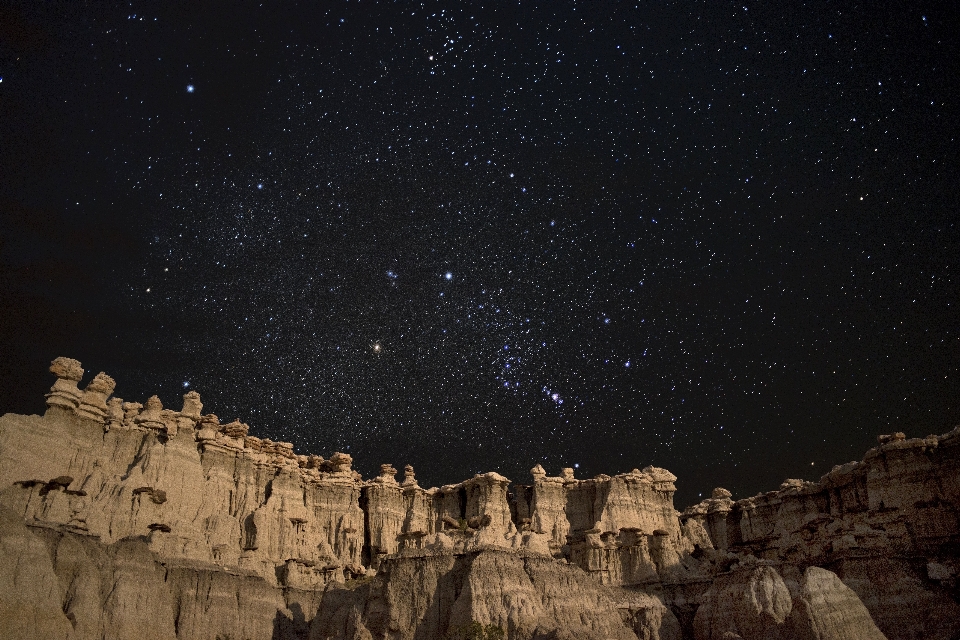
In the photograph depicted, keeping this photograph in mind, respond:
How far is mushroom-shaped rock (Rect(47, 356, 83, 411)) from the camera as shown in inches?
2222

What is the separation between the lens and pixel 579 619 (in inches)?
2168

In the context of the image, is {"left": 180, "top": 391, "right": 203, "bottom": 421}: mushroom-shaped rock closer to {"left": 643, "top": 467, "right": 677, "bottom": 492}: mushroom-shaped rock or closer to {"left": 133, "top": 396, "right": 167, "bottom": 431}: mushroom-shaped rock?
{"left": 133, "top": 396, "right": 167, "bottom": 431}: mushroom-shaped rock

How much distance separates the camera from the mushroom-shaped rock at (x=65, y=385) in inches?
2222

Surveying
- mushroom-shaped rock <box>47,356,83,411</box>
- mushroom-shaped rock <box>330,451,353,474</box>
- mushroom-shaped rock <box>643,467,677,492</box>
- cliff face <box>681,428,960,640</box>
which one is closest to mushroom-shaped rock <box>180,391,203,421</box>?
mushroom-shaped rock <box>47,356,83,411</box>

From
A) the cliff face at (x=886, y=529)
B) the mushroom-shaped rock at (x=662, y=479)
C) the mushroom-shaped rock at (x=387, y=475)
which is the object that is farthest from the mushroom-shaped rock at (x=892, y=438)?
the mushroom-shaped rock at (x=387, y=475)

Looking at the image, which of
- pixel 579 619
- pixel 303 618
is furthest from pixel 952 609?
pixel 303 618

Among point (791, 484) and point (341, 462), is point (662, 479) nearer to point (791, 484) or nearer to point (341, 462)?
point (791, 484)

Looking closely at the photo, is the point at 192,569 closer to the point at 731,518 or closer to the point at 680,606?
the point at 680,606

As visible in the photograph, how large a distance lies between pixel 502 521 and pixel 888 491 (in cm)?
3287

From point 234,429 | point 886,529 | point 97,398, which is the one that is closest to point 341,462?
point 234,429

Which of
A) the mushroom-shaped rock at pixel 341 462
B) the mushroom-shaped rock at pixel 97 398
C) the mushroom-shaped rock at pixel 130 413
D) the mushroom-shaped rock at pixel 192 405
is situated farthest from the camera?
the mushroom-shaped rock at pixel 341 462

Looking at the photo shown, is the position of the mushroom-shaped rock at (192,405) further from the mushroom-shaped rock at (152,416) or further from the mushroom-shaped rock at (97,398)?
the mushroom-shaped rock at (97,398)

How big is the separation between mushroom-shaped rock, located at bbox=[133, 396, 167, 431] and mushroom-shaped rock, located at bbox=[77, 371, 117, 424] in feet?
9.13

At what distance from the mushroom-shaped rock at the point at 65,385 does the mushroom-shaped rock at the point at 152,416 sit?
5.48 metres
